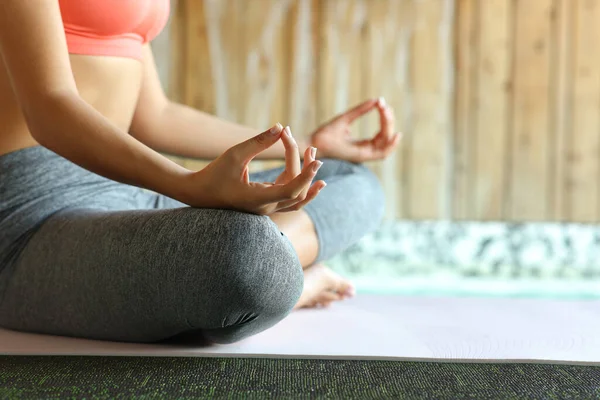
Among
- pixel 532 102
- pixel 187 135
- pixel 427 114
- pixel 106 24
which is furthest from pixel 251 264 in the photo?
pixel 532 102

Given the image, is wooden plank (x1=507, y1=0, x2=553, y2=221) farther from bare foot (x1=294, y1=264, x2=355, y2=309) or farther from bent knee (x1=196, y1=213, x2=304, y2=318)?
bent knee (x1=196, y1=213, x2=304, y2=318)

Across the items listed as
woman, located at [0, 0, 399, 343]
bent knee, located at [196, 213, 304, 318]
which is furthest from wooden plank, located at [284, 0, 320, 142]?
bent knee, located at [196, 213, 304, 318]

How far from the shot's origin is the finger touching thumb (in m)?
0.82

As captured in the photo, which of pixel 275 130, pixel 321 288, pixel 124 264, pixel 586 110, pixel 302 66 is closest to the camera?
pixel 275 130

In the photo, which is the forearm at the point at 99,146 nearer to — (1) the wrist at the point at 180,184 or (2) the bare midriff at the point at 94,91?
(1) the wrist at the point at 180,184

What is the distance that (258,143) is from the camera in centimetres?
83

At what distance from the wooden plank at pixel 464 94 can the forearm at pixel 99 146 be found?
2475 millimetres

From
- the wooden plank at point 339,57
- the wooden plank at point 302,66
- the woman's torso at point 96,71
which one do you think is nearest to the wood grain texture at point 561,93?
the wooden plank at point 339,57

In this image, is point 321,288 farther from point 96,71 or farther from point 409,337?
point 96,71

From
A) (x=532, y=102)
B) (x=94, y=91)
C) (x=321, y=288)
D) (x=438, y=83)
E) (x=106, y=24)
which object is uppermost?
(x=106, y=24)

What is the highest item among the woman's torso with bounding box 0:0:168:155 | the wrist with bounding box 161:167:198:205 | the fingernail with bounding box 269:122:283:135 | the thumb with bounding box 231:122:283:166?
the woman's torso with bounding box 0:0:168:155

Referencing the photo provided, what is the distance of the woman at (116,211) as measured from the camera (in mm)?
896

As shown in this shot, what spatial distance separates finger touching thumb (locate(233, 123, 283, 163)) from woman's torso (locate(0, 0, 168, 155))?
0.44 m

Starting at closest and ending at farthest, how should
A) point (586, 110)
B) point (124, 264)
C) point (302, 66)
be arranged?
point (124, 264) → point (586, 110) → point (302, 66)
